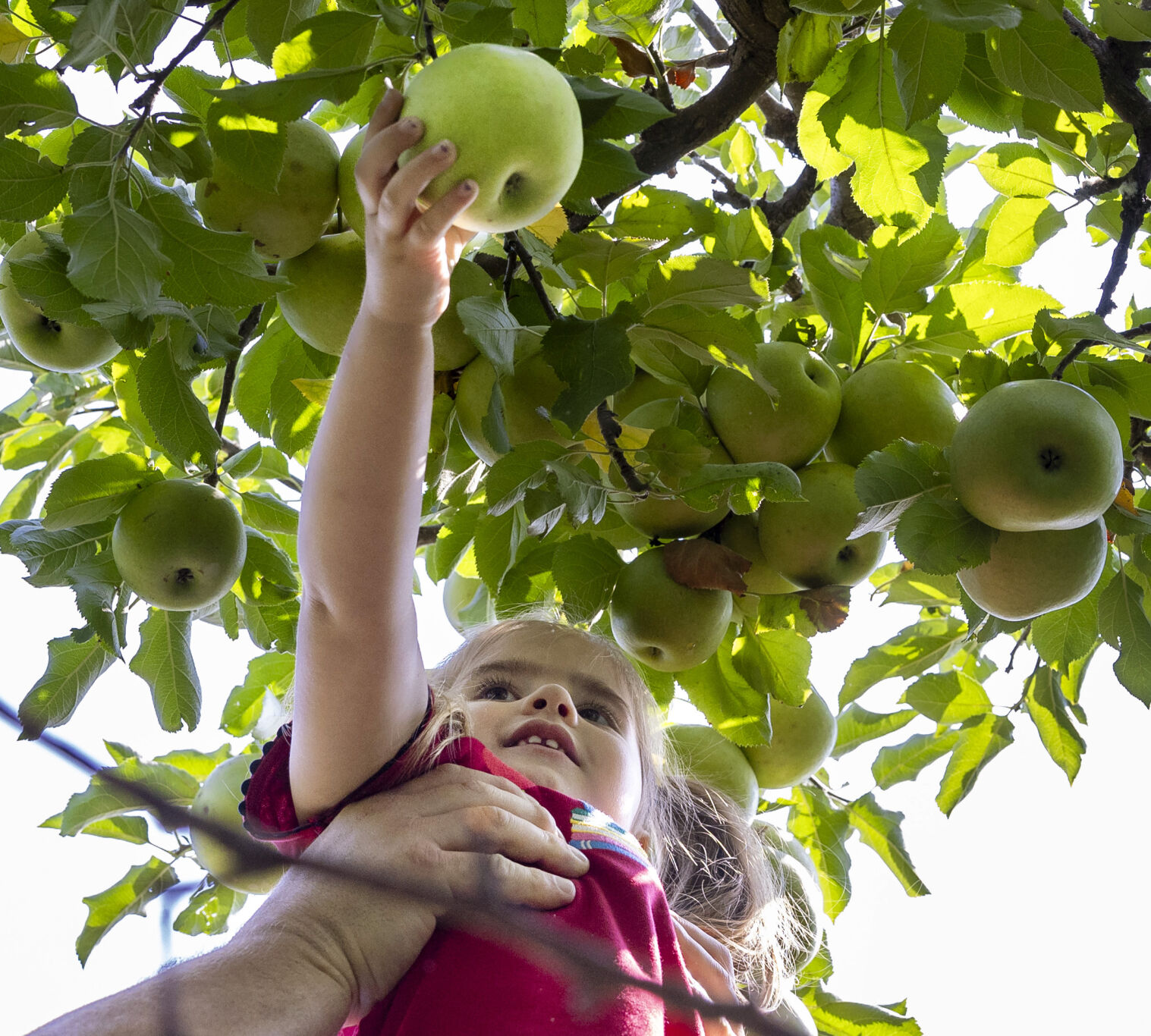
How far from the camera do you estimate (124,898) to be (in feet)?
9.65

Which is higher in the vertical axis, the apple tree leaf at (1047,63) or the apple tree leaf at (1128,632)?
the apple tree leaf at (1047,63)

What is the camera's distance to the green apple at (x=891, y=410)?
1896 millimetres

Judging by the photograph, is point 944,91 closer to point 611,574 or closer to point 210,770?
point 611,574

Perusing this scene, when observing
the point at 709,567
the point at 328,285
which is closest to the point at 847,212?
the point at 709,567

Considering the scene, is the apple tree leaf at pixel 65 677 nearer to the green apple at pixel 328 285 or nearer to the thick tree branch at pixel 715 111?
the green apple at pixel 328 285

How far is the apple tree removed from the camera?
1548 mm

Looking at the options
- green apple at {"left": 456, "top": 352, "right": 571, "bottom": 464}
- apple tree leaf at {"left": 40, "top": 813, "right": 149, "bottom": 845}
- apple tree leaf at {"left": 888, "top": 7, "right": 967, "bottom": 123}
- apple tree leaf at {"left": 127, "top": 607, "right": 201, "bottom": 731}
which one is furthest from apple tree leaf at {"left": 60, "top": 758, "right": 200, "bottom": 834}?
apple tree leaf at {"left": 888, "top": 7, "right": 967, "bottom": 123}

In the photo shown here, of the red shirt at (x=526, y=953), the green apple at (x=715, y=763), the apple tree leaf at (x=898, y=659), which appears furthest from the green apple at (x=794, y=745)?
the red shirt at (x=526, y=953)

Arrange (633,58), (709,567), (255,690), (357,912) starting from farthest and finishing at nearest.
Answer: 1. (255,690)
2. (633,58)
3. (709,567)
4. (357,912)

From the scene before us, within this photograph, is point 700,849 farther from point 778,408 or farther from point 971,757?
point 778,408

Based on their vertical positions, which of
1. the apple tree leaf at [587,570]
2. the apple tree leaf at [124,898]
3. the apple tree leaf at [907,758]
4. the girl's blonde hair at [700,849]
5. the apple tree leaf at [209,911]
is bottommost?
the apple tree leaf at [209,911]

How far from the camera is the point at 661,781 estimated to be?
2449 mm

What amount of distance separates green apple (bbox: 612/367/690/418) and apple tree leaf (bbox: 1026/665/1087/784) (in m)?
1.16

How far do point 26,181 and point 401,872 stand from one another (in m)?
1.06
